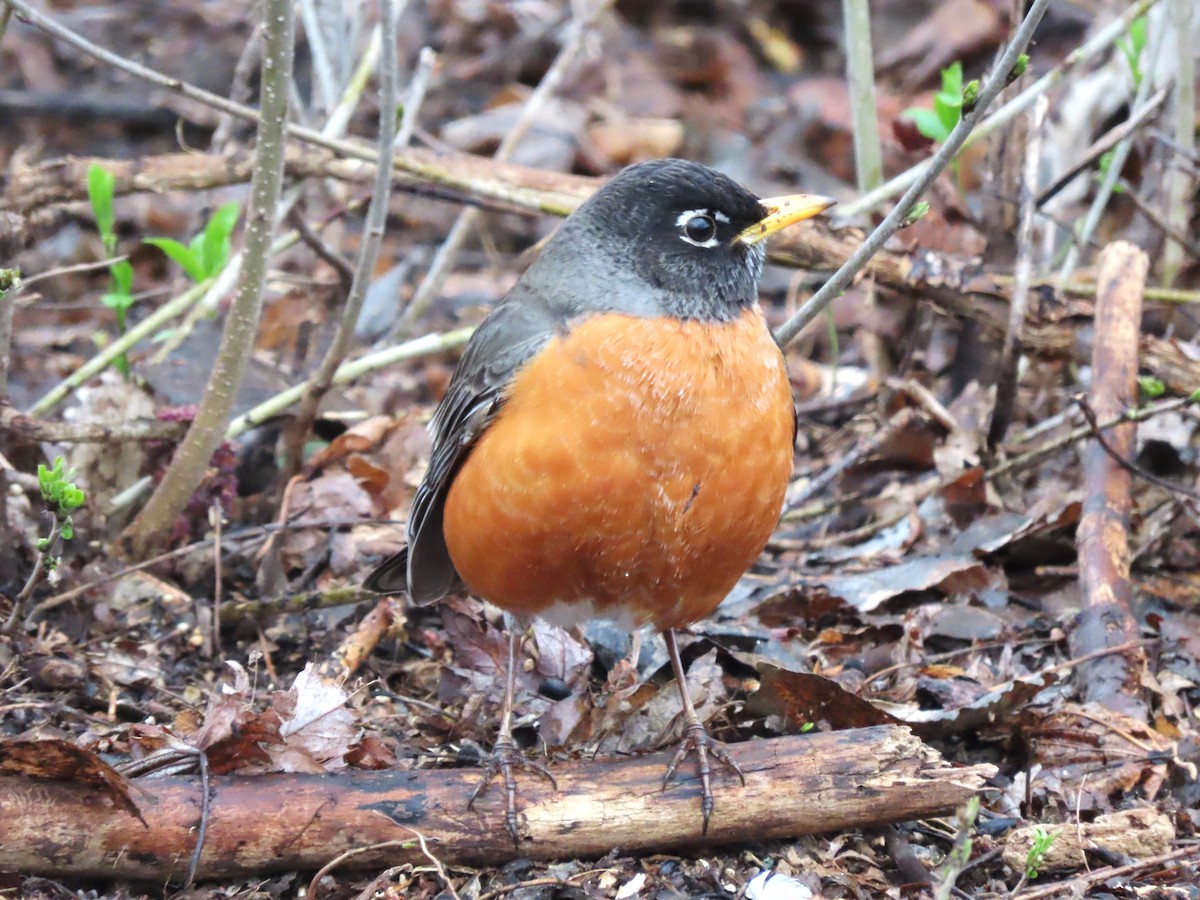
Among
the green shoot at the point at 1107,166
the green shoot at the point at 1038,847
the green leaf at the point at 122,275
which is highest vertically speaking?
the green shoot at the point at 1107,166

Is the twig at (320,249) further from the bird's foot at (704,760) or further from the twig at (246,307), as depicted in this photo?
A: the bird's foot at (704,760)

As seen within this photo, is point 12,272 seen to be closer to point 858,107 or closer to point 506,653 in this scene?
point 506,653

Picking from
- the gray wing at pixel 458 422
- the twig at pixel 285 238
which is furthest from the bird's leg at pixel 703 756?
the twig at pixel 285 238

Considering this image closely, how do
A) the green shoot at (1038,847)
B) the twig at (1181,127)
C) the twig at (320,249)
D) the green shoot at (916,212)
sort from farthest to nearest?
the twig at (1181,127)
the twig at (320,249)
the green shoot at (916,212)
the green shoot at (1038,847)

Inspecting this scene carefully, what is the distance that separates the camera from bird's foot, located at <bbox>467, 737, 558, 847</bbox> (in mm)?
3213

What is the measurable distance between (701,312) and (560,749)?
4.36 feet

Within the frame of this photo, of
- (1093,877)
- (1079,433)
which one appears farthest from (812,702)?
(1079,433)

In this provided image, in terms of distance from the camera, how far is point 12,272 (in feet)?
10.8

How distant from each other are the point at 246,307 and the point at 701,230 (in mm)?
1500

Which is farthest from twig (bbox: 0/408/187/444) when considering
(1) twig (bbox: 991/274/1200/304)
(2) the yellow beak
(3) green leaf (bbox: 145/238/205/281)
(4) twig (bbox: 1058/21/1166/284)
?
(4) twig (bbox: 1058/21/1166/284)

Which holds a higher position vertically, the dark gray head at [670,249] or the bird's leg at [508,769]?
the dark gray head at [670,249]

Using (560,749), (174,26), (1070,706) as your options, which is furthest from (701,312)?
(174,26)

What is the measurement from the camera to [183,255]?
4855 millimetres

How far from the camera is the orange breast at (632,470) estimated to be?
10.8ft
